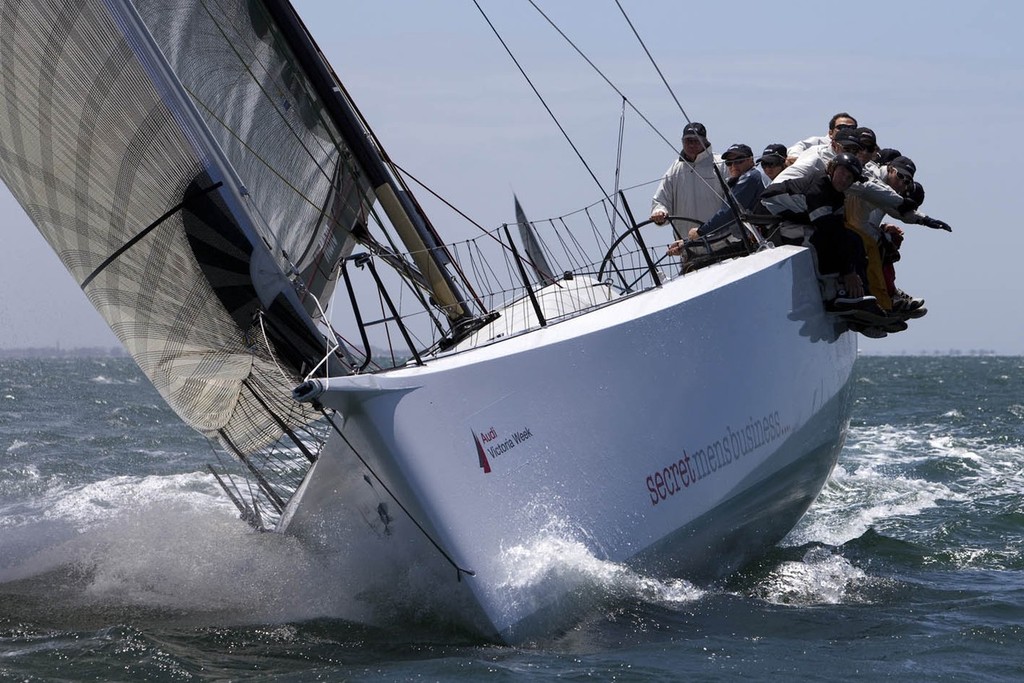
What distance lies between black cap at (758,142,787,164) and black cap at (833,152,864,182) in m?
1.20

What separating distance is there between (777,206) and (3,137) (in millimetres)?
3546

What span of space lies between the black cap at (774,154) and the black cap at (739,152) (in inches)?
2.8

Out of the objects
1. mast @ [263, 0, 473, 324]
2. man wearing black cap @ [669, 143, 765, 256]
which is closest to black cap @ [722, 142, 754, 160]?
man wearing black cap @ [669, 143, 765, 256]

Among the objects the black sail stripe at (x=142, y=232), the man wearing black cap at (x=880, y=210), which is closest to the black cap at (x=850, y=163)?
the man wearing black cap at (x=880, y=210)

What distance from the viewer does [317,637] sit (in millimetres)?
4949

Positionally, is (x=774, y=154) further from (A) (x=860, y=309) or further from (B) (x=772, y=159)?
(A) (x=860, y=309)

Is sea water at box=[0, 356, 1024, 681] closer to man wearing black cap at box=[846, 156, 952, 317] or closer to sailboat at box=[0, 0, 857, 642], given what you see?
sailboat at box=[0, 0, 857, 642]

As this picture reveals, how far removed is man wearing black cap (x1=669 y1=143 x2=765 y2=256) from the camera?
6.82 metres

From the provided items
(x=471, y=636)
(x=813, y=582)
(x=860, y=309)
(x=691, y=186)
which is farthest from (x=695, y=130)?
(x=471, y=636)

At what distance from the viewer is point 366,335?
4.79 metres

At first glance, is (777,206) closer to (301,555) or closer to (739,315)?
(739,315)

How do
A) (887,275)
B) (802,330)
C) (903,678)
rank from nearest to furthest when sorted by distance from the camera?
(903,678)
(802,330)
(887,275)

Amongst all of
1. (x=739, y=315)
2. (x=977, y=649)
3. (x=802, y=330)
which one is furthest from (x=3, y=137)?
(x=977, y=649)

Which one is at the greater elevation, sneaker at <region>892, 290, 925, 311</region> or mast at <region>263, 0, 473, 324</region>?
mast at <region>263, 0, 473, 324</region>
